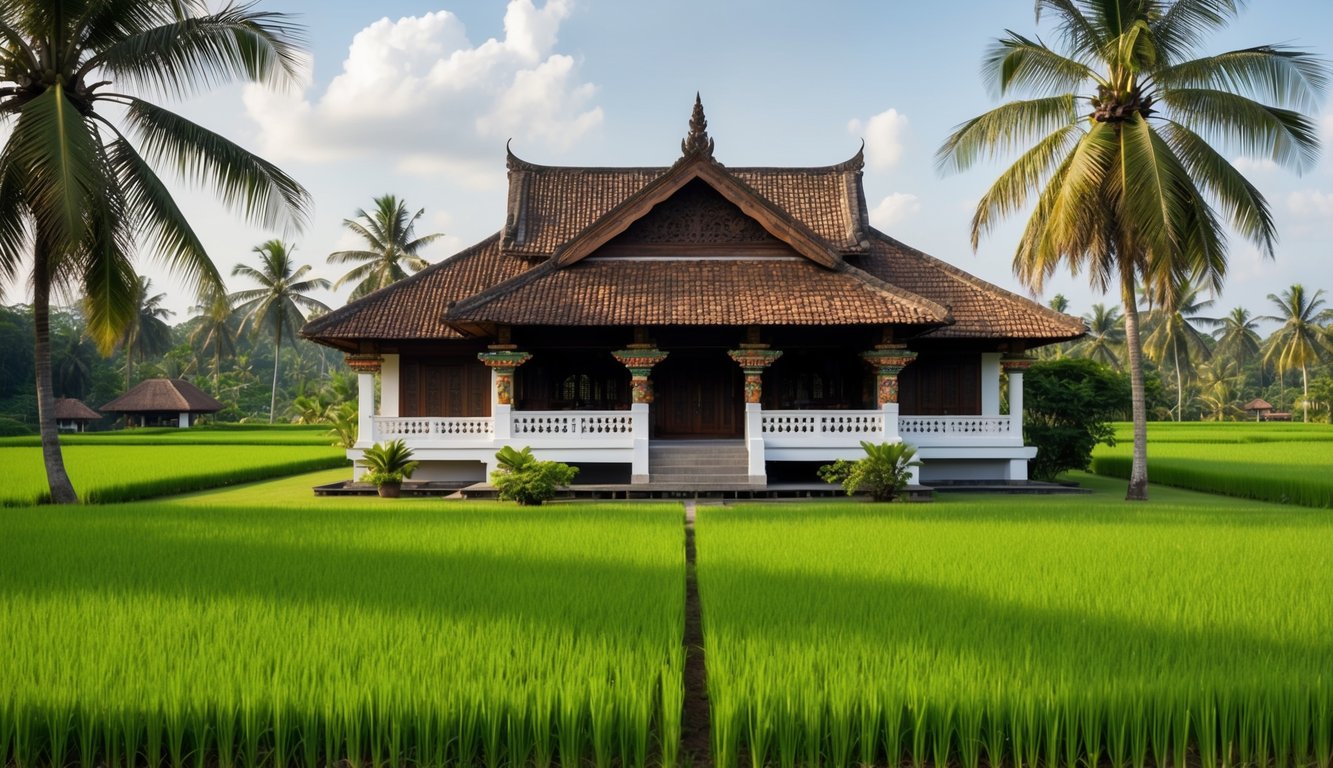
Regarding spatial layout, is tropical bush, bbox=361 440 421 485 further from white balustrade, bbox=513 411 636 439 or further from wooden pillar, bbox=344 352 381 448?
white balustrade, bbox=513 411 636 439

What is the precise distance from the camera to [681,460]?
15242 millimetres

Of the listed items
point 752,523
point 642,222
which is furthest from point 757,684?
point 642,222

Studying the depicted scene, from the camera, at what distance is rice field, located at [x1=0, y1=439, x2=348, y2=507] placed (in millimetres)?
14086

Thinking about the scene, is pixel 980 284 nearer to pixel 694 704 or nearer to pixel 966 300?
pixel 966 300

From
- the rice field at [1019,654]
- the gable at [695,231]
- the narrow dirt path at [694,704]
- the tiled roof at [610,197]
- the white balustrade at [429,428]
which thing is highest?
the tiled roof at [610,197]

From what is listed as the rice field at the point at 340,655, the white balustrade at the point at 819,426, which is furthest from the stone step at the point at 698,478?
the rice field at the point at 340,655

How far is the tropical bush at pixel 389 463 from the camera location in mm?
15000

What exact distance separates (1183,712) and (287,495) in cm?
1493

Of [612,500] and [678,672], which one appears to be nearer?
[678,672]

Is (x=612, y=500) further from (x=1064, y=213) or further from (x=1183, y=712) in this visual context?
(x=1183, y=712)

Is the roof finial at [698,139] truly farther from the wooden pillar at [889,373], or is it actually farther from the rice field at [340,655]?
the rice field at [340,655]

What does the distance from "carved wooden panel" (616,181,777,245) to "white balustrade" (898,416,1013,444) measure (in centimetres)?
457

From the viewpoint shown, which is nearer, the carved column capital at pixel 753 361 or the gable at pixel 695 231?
the carved column capital at pixel 753 361

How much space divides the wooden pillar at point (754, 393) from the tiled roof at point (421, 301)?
5294 mm
